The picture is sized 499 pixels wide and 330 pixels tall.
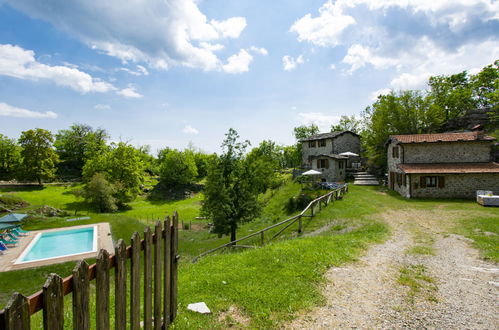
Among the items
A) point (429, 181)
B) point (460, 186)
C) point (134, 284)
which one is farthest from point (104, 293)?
point (460, 186)

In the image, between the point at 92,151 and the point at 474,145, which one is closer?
the point at 474,145

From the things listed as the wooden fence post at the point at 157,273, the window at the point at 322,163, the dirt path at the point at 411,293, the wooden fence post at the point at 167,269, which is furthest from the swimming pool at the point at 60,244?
the window at the point at 322,163

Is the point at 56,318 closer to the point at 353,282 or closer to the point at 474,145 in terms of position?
the point at 353,282

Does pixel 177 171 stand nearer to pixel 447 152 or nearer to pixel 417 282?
pixel 447 152

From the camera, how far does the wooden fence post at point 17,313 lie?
1895 mm

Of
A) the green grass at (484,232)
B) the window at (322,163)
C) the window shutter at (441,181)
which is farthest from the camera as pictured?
the window at (322,163)

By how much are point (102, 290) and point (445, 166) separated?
29.7 meters

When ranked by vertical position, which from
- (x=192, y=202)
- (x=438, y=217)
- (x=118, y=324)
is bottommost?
(x=192, y=202)

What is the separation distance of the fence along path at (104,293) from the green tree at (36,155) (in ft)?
187

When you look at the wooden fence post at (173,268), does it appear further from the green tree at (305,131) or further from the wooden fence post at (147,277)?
the green tree at (305,131)

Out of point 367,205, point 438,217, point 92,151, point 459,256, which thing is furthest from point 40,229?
point 92,151

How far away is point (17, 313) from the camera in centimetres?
198

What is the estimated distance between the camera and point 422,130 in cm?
3888

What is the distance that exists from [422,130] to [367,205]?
2704 cm
